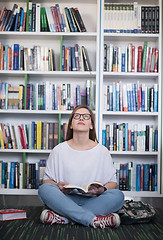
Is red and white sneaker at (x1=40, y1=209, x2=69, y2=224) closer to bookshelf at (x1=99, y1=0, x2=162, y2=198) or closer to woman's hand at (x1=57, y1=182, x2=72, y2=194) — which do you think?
woman's hand at (x1=57, y1=182, x2=72, y2=194)

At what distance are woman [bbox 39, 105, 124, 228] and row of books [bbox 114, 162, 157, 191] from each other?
1.01 metres

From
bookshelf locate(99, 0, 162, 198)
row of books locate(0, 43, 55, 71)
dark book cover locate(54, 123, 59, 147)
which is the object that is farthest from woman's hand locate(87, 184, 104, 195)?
row of books locate(0, 43, 55, 71)

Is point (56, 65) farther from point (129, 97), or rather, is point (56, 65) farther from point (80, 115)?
point (80, 115)

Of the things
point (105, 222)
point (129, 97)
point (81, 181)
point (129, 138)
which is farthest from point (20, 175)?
point (105, 222)

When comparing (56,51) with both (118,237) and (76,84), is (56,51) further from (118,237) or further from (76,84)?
(118,237)

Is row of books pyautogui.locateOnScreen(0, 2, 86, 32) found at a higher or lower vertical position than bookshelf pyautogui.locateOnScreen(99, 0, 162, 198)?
higher

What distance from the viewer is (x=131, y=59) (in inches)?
144

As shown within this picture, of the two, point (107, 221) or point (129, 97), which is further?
Answer: point (129, 97)

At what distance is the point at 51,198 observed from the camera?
224 cm

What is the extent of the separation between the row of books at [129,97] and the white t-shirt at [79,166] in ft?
3.73

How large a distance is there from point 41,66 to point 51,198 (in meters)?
1.79

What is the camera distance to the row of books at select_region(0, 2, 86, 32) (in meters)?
3.60

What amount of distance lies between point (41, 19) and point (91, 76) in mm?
813

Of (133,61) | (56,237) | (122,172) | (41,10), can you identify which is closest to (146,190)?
(122,172)
